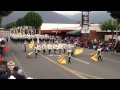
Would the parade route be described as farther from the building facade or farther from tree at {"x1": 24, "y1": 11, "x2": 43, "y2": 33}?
tree at {"x1": 24, "y1": 11, "x2": 43, "y2": 33}

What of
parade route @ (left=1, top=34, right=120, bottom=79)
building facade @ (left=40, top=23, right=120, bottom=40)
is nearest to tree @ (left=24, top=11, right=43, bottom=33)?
building facade @ (left=40, top=23, right=120, bottom=40)

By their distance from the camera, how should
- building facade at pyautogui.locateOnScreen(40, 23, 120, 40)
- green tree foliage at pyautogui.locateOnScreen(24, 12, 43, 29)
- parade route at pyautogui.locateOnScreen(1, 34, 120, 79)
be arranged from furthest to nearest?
green tree foliage at pyautogui.locateOnScreen(24, 12, 43, 29) < building facade at pyautogui.locateOnScreen(40, 23, 120, 40) < parade route at pyautogui.locateOnScreen(1, 34, 120, 79)

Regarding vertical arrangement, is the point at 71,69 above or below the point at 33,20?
below

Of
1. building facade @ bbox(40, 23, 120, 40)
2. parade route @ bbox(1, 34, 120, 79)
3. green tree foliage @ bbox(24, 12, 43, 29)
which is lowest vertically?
parade route @ bbox(1, 34, 120, 79)

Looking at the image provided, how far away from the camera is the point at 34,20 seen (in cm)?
10331

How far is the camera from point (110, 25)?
79.8 meters

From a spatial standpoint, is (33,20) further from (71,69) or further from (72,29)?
(71,69)

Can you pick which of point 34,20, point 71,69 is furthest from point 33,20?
point 71,69

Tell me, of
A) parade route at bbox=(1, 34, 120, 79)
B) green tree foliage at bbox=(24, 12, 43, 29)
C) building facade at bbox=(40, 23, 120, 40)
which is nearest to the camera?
parade route at bbox=(1, 34, 120, 79)

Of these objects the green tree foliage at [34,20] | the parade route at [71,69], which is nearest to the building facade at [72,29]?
the green tree foliage at [34,20]

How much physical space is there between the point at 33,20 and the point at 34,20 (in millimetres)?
1557

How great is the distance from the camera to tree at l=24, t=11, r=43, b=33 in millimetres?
98519
